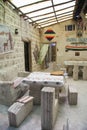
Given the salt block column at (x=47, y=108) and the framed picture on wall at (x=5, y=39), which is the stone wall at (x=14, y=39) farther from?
the salt block column at (x=47, y=108)

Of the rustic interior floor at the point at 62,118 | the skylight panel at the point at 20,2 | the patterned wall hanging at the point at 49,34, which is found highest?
the skylight panel at the point at 20,2

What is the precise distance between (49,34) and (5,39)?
411 cm

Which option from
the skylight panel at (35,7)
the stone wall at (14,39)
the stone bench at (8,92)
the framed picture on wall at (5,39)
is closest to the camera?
the stone bench at (8,92)

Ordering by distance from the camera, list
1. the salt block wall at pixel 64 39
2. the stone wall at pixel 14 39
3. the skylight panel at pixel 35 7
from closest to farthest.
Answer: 1. the stone wall at pixel 14 39
2. the skylight panel at pixel 35 7
3. the salt block wall at pixel 64 39

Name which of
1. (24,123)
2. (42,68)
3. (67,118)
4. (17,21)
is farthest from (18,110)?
(42,68)

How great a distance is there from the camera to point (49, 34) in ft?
24.0

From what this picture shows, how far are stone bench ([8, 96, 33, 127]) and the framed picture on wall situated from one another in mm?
1468

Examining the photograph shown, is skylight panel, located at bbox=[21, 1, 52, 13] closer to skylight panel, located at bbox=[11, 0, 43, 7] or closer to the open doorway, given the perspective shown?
skylight panel, located at bbox=[11, 0, 43, 7]

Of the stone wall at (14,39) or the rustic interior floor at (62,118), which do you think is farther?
the stone wall at (14,39)

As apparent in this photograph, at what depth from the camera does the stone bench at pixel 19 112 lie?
2.34 metres

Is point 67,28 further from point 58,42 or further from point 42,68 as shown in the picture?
point 42,68

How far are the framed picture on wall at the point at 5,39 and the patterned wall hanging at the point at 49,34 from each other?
3690 mm

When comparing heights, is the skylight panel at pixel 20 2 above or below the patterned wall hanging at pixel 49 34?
above

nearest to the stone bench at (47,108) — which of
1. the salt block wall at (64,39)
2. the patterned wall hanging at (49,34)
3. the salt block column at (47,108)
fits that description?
the salt block column at (47,108)
